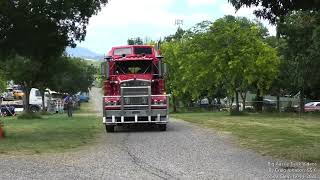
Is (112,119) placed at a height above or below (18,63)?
below

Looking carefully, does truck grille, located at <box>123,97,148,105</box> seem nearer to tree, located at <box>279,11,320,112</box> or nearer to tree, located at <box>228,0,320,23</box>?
tree, located at <box>228,0,320,23</box>

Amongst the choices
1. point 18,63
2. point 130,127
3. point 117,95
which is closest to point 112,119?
point 117,95

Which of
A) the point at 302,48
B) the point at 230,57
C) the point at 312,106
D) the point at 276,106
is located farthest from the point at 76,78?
the point at 302,48

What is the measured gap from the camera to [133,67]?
2769 centimetres

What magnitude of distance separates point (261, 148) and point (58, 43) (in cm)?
1010

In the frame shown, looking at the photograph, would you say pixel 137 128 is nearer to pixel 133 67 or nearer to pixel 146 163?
pixel 133 67

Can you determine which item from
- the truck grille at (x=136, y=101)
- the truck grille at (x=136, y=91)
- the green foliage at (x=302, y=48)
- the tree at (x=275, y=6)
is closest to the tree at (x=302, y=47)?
the green foliage at (x=302, y=48)

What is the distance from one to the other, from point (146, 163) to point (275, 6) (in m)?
4.99

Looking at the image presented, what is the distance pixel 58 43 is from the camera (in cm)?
2420

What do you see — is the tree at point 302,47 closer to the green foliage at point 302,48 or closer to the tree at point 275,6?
the green foliage at point 302,48

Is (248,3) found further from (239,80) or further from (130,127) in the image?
(239,80)

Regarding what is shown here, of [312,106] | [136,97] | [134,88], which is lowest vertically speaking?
[312,106]

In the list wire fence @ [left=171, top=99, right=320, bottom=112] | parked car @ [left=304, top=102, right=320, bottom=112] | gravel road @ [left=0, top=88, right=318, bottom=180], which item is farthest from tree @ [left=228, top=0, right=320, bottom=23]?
parked car @ [left=304, top=102, right=320, bottom=112]

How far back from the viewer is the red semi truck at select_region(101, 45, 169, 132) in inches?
1045
